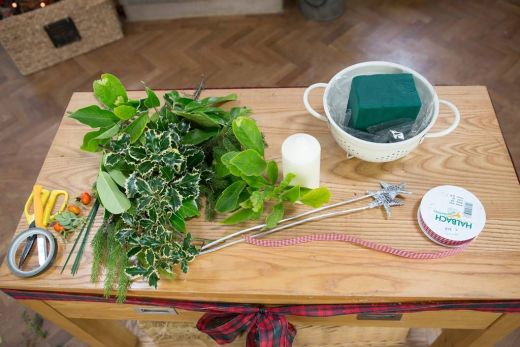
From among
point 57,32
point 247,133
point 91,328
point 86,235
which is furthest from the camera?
point 57,32

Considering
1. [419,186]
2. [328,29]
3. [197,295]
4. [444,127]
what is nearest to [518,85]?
[328,29]

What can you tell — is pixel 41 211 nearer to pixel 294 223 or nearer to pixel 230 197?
pixel 230 197

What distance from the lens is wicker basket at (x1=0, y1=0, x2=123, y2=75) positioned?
6.95 feet

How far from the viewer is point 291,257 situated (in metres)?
0.84

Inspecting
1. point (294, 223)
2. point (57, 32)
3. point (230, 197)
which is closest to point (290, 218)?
point (294, 223)

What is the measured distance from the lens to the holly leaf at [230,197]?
2.76 feet

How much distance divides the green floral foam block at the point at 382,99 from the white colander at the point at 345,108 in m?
0.04

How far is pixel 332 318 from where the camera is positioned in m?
0.94

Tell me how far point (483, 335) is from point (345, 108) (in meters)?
0.64

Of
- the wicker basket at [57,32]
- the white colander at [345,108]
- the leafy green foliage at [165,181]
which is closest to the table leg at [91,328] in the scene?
the leafy green foliage at [165,181]

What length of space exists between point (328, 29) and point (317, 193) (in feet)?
5.92

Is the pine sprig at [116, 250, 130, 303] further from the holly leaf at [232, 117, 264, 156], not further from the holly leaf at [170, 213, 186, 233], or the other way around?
the holly leaf at [232, 117, 264, 156]

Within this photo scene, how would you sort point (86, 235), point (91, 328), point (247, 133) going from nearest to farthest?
point (247, 133) < point (86, 235) < point (91, 328)

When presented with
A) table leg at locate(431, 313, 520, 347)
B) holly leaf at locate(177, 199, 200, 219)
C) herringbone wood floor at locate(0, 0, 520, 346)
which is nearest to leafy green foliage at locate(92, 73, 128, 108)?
holly leaf at locate(177, 199, 200, 219)
